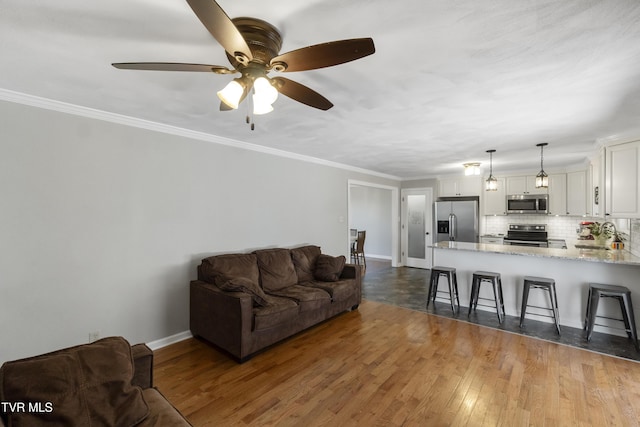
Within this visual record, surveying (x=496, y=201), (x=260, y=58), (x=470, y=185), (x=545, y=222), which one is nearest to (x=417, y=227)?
(x=470, y=185)

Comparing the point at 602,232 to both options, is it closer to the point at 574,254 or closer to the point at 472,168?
the point at 574,254

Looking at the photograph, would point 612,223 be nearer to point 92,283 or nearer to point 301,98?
point 301,98

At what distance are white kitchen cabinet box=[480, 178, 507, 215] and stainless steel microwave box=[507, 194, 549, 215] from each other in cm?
11

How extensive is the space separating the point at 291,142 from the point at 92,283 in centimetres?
265

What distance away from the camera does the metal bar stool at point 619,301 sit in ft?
10.2

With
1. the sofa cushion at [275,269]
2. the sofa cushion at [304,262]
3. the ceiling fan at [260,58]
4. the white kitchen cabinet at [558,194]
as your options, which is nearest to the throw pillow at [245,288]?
the sofa cushion at [275,269]

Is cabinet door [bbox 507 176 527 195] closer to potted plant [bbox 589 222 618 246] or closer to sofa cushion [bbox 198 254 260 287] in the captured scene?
potted plant [bbox 589 222 618 246]

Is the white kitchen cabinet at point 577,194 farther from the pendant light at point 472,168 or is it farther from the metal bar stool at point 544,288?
the metal bar stool at point 544,288

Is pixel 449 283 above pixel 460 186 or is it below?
below

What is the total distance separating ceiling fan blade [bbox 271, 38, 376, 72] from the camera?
3.95 ft

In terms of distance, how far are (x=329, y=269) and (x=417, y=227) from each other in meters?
3.77

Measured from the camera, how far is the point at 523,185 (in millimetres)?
5996

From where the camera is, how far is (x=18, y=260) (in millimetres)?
2359

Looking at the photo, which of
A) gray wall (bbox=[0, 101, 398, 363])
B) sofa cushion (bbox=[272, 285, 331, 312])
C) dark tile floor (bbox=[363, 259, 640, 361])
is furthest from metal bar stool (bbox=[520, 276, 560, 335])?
gray wall (bbox=[0, 101, 398, 363])
